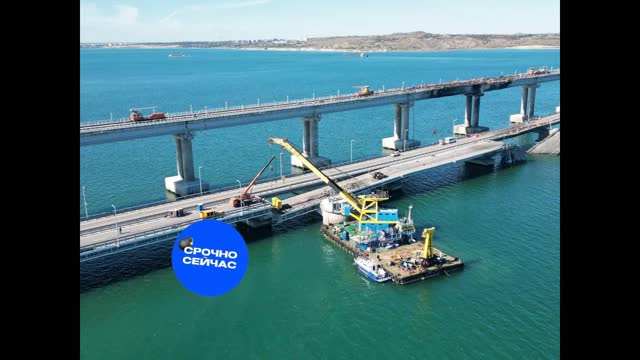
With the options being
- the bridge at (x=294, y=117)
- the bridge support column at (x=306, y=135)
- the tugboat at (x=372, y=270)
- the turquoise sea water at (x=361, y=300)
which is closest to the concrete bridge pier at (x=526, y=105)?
the bridge at (x=294, y=117)

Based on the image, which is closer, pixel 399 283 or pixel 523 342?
pixel 523 342

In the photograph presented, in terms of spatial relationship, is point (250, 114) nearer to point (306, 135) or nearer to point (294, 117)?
point (294, 117)

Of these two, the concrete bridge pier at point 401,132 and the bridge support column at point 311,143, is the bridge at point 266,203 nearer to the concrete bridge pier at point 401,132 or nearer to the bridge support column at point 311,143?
the concrete bridge pier at point 401,132

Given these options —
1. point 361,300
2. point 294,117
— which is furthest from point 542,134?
point 361,300

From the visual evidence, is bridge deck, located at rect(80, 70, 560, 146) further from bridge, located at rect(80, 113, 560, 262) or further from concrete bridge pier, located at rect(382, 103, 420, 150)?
bridge, located at rect(80, 113, 560, 262)
